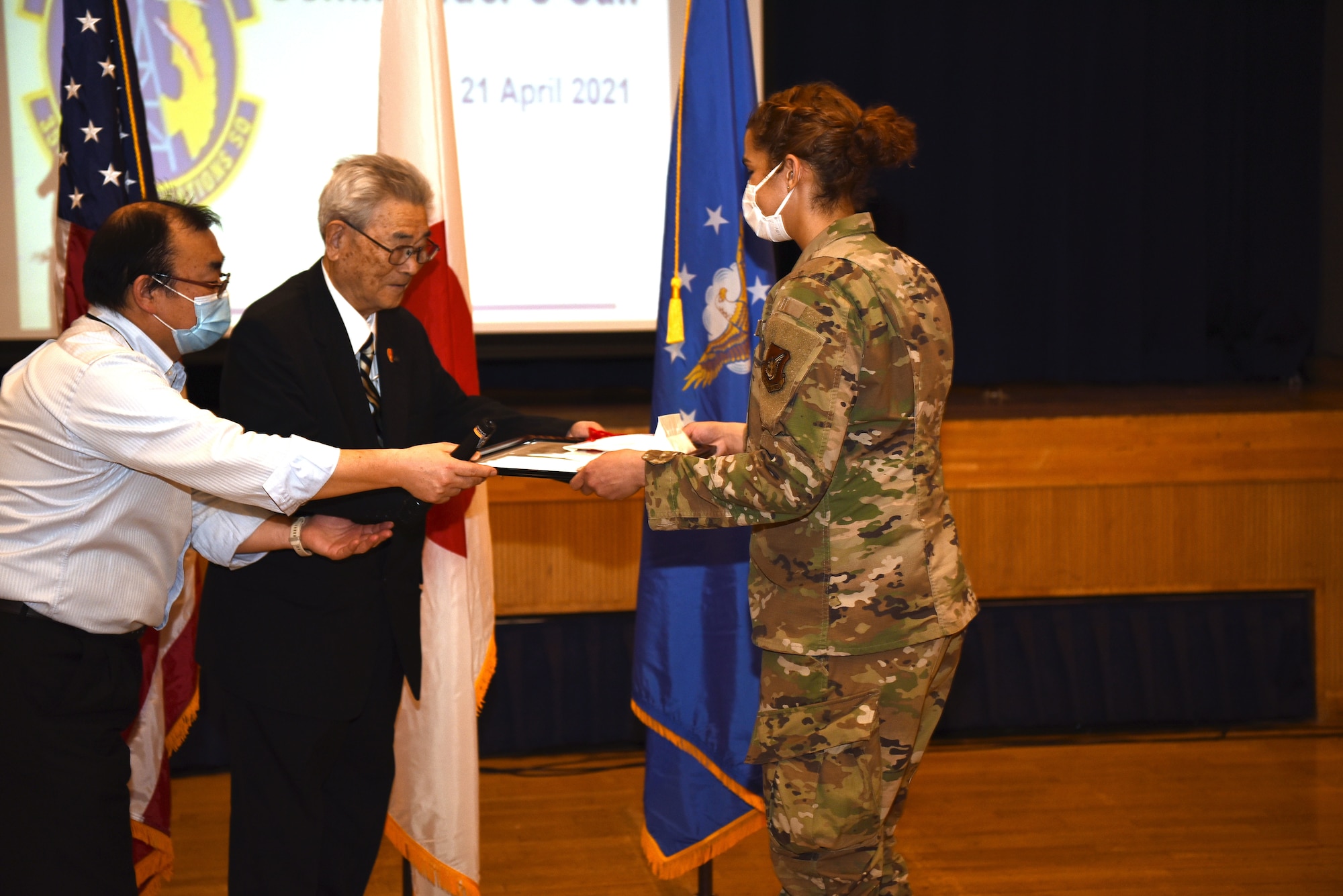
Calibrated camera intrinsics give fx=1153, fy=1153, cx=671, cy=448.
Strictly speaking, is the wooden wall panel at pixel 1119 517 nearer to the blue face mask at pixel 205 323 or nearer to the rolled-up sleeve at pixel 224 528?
the rolled-up sleeve at pixel 224 528

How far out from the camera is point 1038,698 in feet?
13.3

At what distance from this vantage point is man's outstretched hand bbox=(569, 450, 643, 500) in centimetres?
216

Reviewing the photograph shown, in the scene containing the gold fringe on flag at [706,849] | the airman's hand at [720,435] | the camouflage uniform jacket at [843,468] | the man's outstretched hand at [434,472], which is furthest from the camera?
the gold fringe on flag at [706,849]

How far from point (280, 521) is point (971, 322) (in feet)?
11.3

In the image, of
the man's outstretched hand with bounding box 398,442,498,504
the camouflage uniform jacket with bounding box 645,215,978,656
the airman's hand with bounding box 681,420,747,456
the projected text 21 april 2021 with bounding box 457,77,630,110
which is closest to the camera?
the camouflage uniform jacket with bounding box 645,215,978,656

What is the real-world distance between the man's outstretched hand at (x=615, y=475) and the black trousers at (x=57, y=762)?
2.90 ft

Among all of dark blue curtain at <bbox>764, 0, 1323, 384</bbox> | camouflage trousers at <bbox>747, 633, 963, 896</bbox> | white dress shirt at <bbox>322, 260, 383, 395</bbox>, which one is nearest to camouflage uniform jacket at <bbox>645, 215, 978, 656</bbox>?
camouflage trousers at <bbox>747, 633, 963, 896</bbox>

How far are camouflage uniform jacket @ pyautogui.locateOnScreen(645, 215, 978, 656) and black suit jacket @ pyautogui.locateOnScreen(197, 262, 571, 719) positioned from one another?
1.99 feet

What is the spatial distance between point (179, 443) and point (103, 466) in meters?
0.16

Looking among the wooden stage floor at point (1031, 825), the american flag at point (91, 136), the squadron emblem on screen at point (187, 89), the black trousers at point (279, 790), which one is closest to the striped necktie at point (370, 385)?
the black trousers at point (279, 790)

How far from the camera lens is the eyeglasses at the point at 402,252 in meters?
2.21

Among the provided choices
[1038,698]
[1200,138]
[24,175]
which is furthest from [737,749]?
[1200,138]

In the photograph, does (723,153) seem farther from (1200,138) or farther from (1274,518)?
(1200,138)

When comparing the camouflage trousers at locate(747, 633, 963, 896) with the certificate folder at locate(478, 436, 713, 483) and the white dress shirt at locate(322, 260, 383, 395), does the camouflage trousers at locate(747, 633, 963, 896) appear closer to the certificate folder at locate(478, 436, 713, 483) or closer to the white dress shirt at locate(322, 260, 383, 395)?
the certificate folder at locate(478, 436, 713, 483)
